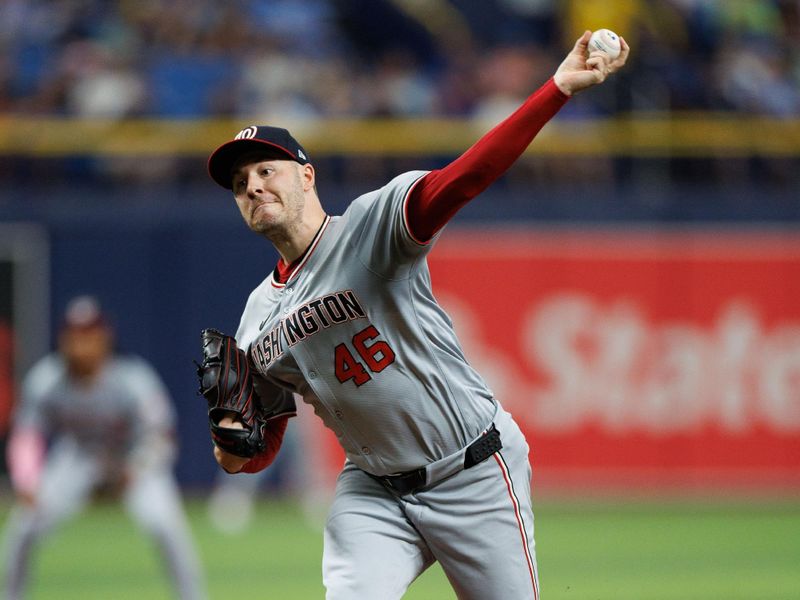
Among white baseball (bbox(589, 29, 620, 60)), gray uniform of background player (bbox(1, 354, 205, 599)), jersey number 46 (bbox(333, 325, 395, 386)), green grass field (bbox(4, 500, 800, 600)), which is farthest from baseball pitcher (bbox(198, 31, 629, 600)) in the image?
gray uniform of background player (bbox(1, 354, 205, 599))

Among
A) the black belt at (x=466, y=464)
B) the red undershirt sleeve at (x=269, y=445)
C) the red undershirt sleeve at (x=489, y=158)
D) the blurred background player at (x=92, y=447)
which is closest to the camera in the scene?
the red undershirt sleeve at (x=489, y=158)

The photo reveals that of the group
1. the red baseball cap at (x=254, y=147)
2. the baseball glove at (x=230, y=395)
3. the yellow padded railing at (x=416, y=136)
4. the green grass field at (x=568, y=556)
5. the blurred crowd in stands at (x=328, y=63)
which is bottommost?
the green grass field at (x=568, y=556)

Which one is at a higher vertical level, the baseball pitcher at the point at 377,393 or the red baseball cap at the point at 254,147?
the red baseball cap at the point at 254,147

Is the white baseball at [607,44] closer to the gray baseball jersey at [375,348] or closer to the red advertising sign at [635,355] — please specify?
the gray baseball jersey at [375,348]

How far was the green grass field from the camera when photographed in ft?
31.1

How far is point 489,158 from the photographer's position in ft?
14.3

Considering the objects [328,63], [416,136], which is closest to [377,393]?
[416,136]

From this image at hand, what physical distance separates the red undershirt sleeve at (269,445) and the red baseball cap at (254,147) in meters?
1.02

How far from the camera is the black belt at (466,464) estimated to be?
16.2 ft

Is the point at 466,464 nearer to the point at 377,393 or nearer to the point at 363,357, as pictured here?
the point at 377,393

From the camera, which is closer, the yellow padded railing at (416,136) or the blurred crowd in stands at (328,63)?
the yellow padded railing at (416,136)

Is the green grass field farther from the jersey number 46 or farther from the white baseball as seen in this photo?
the white baseball

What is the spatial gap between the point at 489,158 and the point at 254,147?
3.15ft

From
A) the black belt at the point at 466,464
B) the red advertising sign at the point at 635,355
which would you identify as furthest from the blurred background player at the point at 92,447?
the red advertising sign at the point at 635,355
